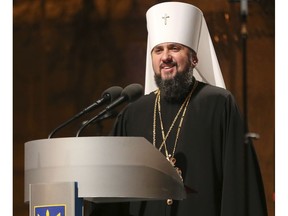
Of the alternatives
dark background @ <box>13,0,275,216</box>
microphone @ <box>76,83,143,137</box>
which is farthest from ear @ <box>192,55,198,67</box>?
microphone @ <box>76,83,143,137</box>

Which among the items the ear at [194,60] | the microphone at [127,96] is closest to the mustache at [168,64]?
the ear at [194,60]

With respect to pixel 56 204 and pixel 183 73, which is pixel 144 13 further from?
pixel 56 204

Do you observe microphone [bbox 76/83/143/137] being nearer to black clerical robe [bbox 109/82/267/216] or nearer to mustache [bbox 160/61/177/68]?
mustache [bbox 160/61/177/68]

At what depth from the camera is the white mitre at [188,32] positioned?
182 inches

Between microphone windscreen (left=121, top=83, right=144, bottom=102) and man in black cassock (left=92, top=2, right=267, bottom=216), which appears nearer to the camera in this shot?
microphone windscreen (left=121, top=83, right=144, bottom=102)

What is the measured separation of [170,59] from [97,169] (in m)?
1.13

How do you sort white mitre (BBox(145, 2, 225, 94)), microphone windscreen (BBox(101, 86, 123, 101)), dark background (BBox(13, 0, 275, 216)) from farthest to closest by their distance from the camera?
dark background (BBox(13, 0, 275, 216)) < white mitre (BBox(145, 2, 225, 94)) < microphone windscreen (BBox(101, 86, 123, 101))

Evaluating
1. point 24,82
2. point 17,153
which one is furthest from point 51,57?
point 17,153

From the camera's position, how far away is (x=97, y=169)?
143 inches

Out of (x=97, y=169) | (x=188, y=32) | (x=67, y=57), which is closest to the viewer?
(x=97, y=169)

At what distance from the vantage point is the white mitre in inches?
182

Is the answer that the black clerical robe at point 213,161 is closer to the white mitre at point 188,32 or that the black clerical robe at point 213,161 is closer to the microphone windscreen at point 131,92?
the white mitre at point 188,32

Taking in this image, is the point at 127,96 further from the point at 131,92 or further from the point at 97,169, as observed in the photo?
the point at 97,169

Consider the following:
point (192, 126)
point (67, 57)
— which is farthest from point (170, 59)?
point (67, 57)
